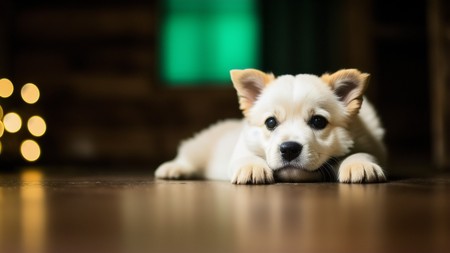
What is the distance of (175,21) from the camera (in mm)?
5375

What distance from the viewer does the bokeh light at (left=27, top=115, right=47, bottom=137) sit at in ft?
15.7

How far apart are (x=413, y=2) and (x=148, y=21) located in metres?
2.49

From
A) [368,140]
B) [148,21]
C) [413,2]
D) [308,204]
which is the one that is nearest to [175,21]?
[148,21]

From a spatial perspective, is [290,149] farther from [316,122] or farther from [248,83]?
[248,83]

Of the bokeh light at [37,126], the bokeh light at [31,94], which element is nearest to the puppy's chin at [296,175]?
the bokeh light at [37,126]

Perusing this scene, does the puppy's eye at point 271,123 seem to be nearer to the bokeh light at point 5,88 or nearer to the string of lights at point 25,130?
the bokeh light at point 5,88

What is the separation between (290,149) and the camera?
1964mm

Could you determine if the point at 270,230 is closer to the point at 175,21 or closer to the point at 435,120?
the point at 435,120

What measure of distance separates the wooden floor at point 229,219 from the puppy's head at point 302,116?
11 cm

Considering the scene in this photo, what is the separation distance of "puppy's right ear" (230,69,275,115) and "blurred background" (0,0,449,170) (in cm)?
303

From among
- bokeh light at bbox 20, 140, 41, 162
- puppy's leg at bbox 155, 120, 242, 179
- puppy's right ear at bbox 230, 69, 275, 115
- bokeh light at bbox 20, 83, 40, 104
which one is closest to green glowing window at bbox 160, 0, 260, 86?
bokeh light at bbox 20, 83, 40, 104

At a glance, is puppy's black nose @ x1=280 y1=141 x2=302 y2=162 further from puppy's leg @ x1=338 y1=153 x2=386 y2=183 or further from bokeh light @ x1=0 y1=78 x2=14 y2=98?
bokeh light @ x1=0 y1=78 x2=14 y2=98

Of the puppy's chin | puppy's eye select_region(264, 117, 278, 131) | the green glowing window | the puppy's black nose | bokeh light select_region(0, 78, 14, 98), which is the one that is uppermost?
the green glowing window

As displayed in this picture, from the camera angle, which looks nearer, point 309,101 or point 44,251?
point 44,251
